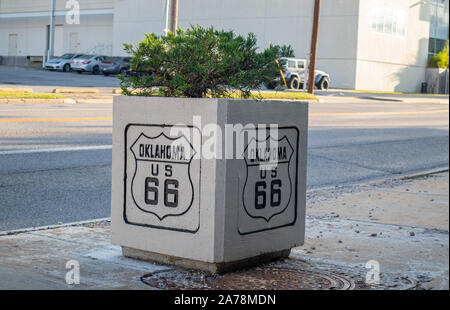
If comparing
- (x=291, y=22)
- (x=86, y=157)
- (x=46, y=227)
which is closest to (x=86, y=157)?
(x=86, y=157)

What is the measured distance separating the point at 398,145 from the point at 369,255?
394 inches

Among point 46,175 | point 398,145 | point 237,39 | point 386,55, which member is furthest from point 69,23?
point 237,39

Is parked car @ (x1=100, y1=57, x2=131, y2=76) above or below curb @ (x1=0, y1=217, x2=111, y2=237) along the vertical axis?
above

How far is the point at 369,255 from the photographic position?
5.36 m

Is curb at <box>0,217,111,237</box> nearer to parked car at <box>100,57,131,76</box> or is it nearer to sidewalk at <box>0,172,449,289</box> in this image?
sidewalk at <box>0,172,449,289</box>

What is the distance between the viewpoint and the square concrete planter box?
4570 millimetres

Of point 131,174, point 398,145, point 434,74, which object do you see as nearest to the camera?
point 131,174

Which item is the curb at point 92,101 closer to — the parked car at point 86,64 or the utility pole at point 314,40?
the utility pole at point 314,40

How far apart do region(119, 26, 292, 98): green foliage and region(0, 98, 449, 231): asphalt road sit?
2247mm

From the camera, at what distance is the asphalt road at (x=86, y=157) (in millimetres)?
7414

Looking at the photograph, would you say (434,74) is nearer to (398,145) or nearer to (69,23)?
(69,23)

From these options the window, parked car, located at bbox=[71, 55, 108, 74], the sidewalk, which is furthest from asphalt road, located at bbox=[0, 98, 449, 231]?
the window
